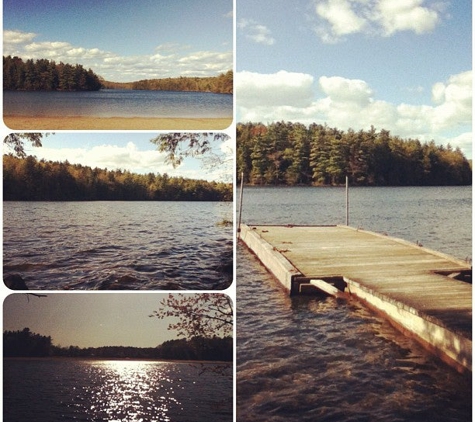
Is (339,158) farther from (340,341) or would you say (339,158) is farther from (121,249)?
(121,249)

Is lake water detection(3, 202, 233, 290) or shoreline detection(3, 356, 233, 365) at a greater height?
lake water detection(3, 202, 233, 290)

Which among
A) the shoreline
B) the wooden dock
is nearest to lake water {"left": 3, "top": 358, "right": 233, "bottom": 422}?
the shoreline

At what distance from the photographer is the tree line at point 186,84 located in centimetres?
239

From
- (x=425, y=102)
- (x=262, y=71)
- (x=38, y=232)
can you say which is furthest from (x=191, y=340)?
(x=425, y=102)

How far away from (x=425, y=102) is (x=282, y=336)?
4.40 feet

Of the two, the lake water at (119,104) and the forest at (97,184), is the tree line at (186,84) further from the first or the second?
the forest at (97,184)

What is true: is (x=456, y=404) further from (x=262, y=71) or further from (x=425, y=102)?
(x=262, y=71)

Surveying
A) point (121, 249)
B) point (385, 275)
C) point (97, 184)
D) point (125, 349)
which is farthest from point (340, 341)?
point (97, 184)

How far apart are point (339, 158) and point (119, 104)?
1115 millimetres

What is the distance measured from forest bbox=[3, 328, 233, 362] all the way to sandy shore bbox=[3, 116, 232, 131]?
0.95 m

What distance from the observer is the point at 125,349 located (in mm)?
2436

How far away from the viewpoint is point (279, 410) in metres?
2.22

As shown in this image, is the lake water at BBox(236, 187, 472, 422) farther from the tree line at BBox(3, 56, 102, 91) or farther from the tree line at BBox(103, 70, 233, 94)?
the tree line at BBox(3, 56, 102, 91)

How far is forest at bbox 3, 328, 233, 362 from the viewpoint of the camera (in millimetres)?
2412
